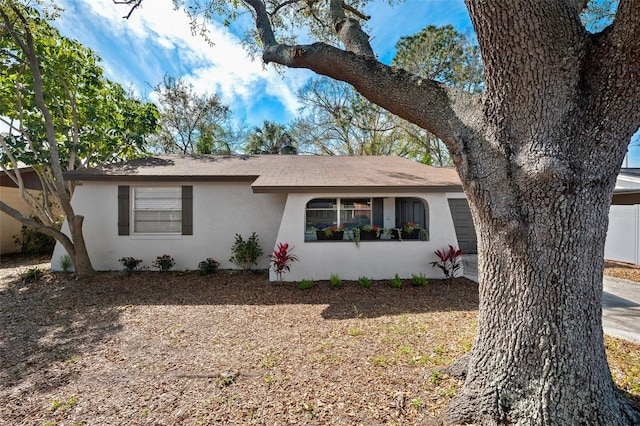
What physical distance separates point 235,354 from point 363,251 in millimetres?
3771

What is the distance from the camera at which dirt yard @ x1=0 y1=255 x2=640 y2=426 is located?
2.44 metres

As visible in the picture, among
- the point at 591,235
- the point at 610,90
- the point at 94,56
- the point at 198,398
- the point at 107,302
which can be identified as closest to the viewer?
the point at 610,90

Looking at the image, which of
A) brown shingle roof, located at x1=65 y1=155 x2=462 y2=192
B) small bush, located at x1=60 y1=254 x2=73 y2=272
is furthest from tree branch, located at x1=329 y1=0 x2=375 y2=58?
small bush, located at x1=60 y1=254 x2=73 y2=272

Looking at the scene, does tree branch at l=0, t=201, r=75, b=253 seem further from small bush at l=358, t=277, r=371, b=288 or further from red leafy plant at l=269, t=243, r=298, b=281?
small bush at l=358, t=277, r=371, b=288

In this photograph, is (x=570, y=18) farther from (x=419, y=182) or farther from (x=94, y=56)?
(x=94, y=56)

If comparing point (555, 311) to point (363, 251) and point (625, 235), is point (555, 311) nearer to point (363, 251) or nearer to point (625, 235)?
point (363, 251)

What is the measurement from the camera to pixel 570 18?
1.92 m

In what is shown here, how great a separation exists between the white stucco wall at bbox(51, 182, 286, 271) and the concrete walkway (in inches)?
220

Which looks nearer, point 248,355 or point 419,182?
point 248,355

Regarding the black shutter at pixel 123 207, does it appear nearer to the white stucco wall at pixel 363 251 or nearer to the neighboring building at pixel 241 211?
the neighboring building at pixel 241 211

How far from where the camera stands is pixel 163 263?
23.4ft

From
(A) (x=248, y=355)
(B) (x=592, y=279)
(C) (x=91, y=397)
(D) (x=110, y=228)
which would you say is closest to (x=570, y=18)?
(B) (x=592, y=279)

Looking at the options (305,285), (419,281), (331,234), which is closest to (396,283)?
(419,281)

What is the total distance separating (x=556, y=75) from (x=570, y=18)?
1.36ft
